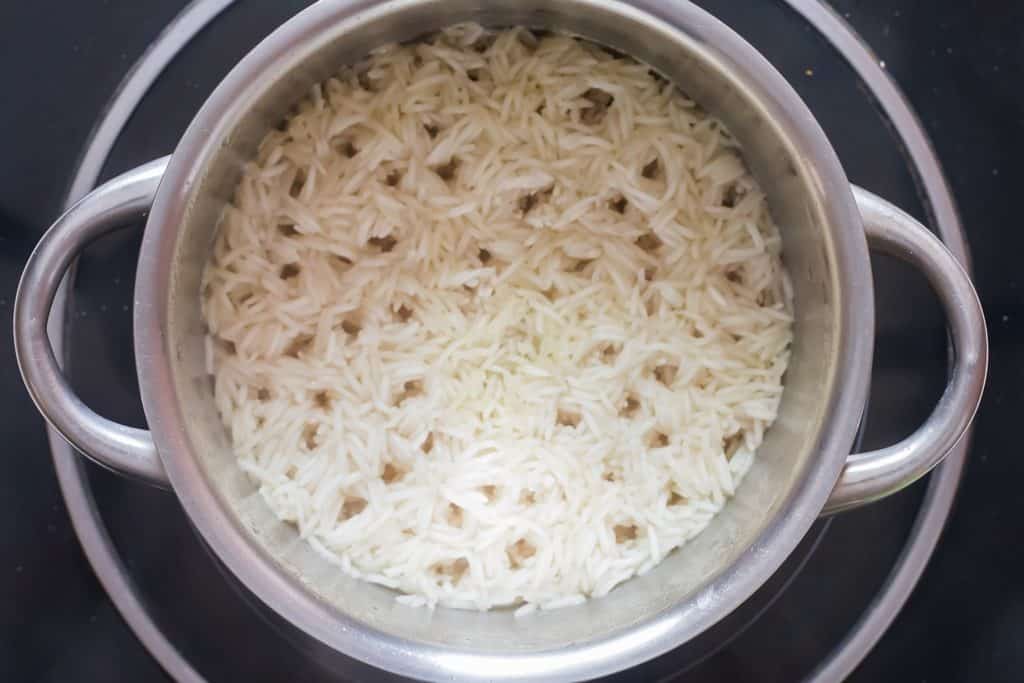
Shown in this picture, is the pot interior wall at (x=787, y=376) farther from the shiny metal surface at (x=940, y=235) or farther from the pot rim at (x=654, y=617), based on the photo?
the shiny metal surface at (x=940, y=235)

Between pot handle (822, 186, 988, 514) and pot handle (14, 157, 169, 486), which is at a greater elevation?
pot handle (822, 186, 988, 514)

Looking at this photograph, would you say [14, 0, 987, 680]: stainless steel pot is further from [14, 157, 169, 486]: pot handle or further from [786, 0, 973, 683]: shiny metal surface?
[786, 0, 973, 683]: shiny metal surface

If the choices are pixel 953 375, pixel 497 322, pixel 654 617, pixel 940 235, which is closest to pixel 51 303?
pixel 497 322

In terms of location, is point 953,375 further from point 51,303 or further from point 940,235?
point 51,303

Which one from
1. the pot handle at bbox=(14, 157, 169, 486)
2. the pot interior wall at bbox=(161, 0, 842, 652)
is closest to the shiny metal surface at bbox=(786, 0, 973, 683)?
the pot interior wall at bbox=(161, 0, 842, 652)

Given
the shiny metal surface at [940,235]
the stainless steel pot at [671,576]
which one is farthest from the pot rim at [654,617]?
the shiny metal surface at [940,235]

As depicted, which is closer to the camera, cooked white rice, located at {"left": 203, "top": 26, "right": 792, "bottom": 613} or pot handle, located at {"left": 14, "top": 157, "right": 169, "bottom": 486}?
pot handle, located at {"left": 14, "top": 157, "right": 169, "bottom": 486}
